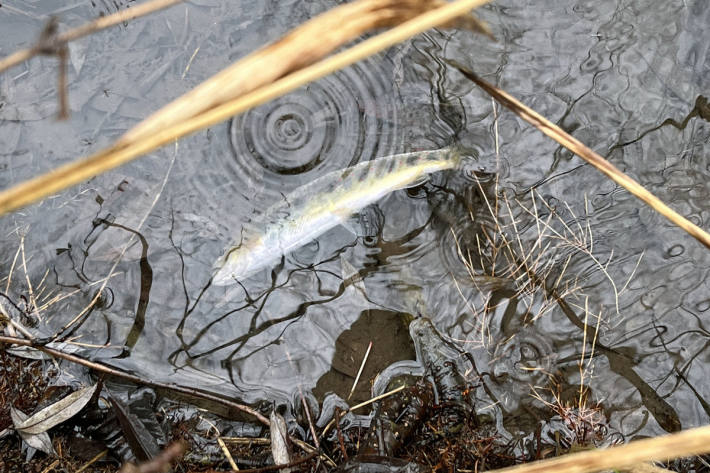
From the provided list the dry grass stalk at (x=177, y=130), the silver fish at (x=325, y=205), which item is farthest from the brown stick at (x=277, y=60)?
the silver fish at (x=325, y=205)

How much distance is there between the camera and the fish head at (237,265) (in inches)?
122

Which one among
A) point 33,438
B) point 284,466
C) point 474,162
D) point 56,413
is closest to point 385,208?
point 474,162

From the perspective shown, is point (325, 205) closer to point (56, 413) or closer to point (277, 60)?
point (56, 413)

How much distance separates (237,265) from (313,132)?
86cm

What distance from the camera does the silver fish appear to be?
3100 mm

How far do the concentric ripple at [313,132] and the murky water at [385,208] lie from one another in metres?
0.01

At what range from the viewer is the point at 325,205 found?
314cm

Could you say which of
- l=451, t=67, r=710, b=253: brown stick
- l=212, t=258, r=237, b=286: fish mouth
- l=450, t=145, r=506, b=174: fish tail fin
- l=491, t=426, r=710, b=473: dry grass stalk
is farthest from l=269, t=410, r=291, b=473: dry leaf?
l=451, t=67, r=710, b=253: brown stick

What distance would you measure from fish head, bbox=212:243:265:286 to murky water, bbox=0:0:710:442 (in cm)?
7

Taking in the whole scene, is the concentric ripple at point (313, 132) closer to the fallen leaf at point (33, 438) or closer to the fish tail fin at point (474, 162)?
the fish tail fin at point (474, 162)

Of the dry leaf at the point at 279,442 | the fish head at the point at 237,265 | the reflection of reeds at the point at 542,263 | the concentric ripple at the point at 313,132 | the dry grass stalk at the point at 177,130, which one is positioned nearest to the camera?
the dry grass stalk at the point at 177,130

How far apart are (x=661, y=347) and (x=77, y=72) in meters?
3.52

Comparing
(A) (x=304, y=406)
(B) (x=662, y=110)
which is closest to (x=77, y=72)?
(A) (x=304, y=406)

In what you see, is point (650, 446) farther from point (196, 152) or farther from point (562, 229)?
point (196, 152)
